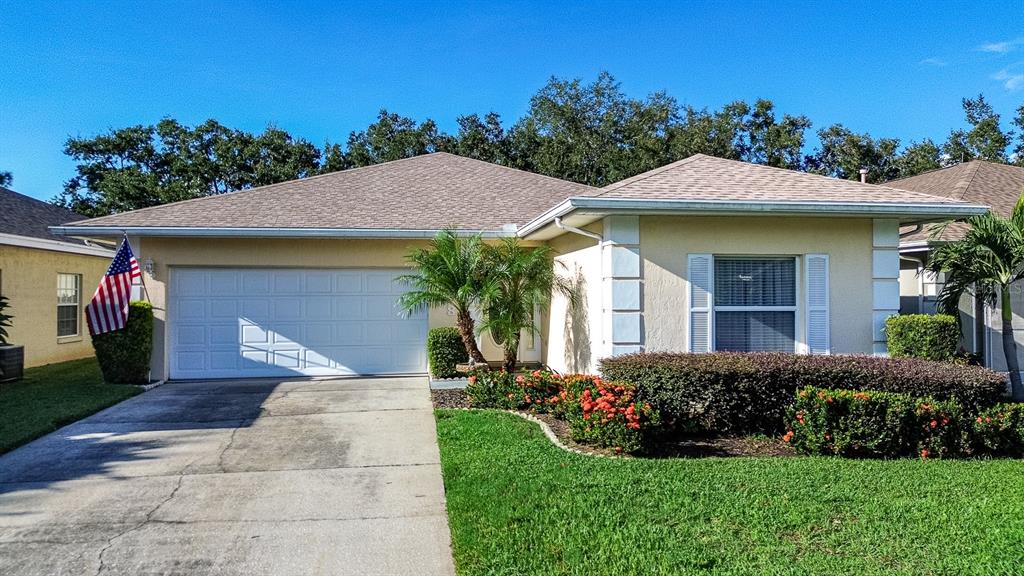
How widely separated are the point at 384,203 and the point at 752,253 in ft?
24.4

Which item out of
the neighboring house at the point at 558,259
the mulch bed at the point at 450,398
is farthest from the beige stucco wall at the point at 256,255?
the mulch bed at the point at 450,398

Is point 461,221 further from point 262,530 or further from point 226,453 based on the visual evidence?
point 262,530

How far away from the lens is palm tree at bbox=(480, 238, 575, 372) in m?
10.1

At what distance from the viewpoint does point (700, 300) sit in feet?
28.2

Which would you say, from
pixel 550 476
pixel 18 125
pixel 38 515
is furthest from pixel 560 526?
pixel 18 125

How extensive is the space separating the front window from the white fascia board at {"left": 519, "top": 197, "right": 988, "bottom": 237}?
88 centimetres

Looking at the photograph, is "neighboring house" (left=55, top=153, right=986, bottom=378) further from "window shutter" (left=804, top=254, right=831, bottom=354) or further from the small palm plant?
the small palm plant

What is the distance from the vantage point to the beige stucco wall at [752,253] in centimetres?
852

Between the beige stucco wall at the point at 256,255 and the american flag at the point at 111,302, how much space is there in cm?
67

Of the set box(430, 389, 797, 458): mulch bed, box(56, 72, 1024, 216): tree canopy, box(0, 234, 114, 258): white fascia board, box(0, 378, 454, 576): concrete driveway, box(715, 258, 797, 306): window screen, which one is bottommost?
box(0, 378, 454, 576): concrete driveway

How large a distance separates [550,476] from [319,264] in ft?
25.4

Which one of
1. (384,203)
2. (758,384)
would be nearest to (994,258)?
(758,384)

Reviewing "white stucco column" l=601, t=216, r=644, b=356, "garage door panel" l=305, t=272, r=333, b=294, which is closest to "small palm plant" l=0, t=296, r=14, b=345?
"garage door panel" l=305, t=272, r=333, b=294

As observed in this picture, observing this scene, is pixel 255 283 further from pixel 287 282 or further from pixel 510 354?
pixel 510 354
